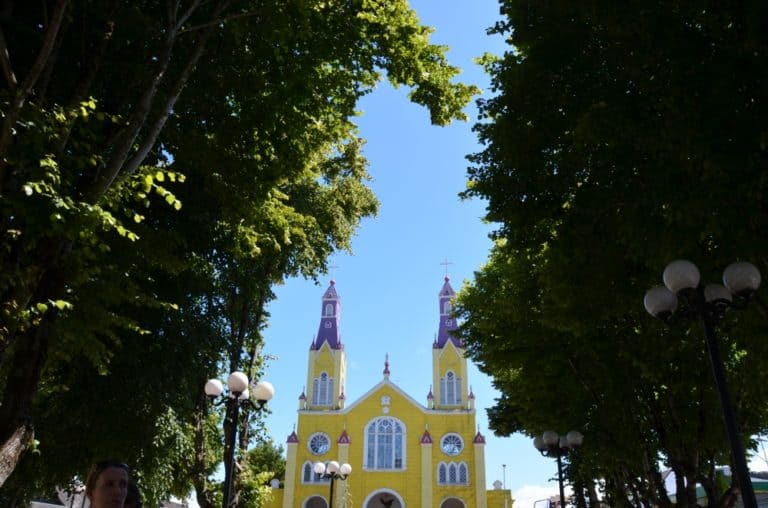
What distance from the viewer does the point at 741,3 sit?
629cm

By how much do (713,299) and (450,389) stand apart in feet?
141

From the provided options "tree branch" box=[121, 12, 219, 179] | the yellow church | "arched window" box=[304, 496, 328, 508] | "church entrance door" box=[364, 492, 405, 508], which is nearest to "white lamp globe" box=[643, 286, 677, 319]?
"tree branch" box=[121, 12, 219, 179]

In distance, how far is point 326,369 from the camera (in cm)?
5078

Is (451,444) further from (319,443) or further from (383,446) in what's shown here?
(319,443)

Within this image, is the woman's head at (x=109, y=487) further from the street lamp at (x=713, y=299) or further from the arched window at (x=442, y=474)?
the arched window at (x=442, y=474)

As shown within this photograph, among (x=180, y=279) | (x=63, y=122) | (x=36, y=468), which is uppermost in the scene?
(x=180, y=279)

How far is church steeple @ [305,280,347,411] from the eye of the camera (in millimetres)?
49219

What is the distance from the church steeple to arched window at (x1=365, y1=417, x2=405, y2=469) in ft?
11.5

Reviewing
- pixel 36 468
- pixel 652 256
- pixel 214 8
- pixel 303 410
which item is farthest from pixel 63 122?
pixel 303 410

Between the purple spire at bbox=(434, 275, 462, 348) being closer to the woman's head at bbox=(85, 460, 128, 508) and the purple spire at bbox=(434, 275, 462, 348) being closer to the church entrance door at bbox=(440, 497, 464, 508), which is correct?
the church entrance door at bbox=(440, 497, 464, 508)

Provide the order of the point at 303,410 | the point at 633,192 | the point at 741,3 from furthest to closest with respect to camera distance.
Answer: the point at 303,410, the point at 633,192, the point at 741,3

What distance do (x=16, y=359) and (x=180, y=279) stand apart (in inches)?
225

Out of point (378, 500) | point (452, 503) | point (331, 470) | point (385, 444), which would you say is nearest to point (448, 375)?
point (385, 444)

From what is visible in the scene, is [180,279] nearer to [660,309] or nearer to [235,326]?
[235,326]
